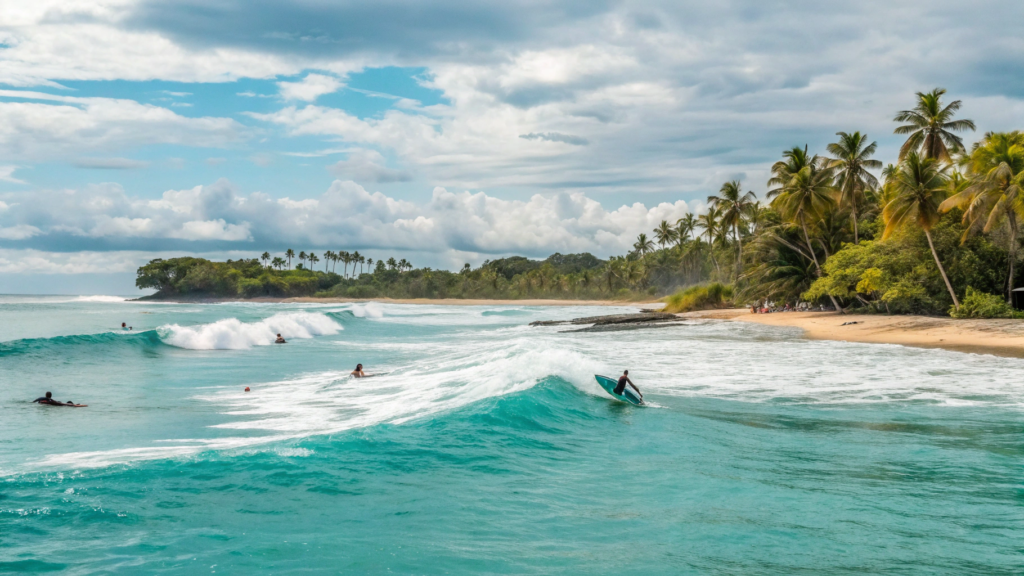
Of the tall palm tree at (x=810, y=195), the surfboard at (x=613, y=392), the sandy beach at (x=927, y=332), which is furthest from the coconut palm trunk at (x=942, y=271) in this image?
the surfboard at (x=613, y=392)

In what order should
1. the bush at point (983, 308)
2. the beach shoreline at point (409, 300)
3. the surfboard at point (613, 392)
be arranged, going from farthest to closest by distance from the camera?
the beach shoreline at point (409, 300) → the bush at point (983, 308) → the surfboard at point (613, 392)

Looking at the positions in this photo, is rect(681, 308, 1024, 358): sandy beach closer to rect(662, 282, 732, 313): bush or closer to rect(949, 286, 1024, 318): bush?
rect(949, 286, 1024, 318): bush

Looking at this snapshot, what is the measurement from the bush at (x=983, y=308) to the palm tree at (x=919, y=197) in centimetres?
38

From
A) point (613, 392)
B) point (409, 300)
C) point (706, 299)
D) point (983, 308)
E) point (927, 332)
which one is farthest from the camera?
point (409, 300)

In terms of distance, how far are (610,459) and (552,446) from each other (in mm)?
1114

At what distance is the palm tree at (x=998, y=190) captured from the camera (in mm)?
27156

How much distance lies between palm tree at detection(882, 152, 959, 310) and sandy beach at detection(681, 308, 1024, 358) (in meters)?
2.79

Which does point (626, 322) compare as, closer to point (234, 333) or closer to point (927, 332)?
point (927, 332)

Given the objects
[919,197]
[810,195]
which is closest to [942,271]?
A: [919,197]

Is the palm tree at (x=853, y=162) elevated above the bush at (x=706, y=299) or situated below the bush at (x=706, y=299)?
above

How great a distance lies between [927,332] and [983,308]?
3.65m

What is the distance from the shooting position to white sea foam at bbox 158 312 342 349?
99.2ft

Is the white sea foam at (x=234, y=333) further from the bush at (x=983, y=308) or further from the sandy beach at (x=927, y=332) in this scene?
the bush at (x=983, y=308)

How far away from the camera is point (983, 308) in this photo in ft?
96.4
